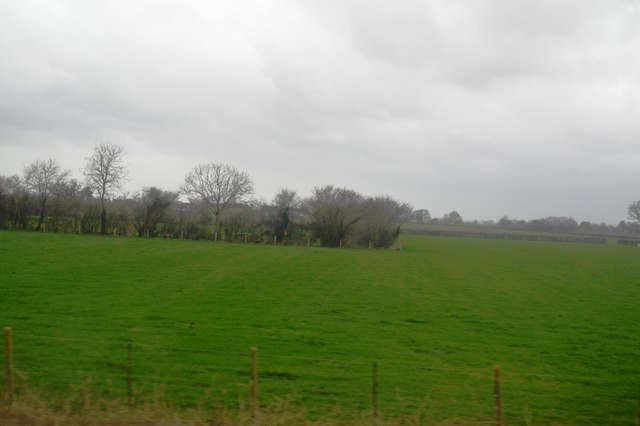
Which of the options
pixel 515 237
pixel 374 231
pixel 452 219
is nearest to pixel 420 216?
pixel 452 219

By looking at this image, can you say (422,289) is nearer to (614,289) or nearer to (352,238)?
(614,289)

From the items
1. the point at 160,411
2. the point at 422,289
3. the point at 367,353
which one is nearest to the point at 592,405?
the point at 367,353

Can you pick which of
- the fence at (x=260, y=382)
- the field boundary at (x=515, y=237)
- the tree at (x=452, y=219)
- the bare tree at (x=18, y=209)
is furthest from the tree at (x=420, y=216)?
the fence at (x=260, y=382)

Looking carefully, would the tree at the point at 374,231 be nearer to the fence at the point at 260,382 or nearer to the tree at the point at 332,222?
the tree at the point at 332,222

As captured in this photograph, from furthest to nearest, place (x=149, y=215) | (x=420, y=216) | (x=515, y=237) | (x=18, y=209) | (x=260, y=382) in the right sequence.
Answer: (x=420, y=216)
(x=515, y=237)
(x=149, y=215)
(x=18, y=209)
(x=260, y=382)

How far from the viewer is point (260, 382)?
30.1ft

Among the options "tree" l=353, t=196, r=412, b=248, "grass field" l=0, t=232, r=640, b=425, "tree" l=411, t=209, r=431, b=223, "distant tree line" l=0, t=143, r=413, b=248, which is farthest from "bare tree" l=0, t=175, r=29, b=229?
"tree" l=411, t=209, r=431, b=223

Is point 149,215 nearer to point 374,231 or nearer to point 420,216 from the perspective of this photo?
point 374,231

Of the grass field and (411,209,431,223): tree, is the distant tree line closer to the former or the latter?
the grass field

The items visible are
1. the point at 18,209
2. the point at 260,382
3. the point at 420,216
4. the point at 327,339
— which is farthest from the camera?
the point at 420,216

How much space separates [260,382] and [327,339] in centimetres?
394

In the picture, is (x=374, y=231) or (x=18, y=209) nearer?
(x=18, y=209)

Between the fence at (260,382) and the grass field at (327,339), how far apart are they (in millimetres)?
44

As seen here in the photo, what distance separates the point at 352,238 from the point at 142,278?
40.3 m
